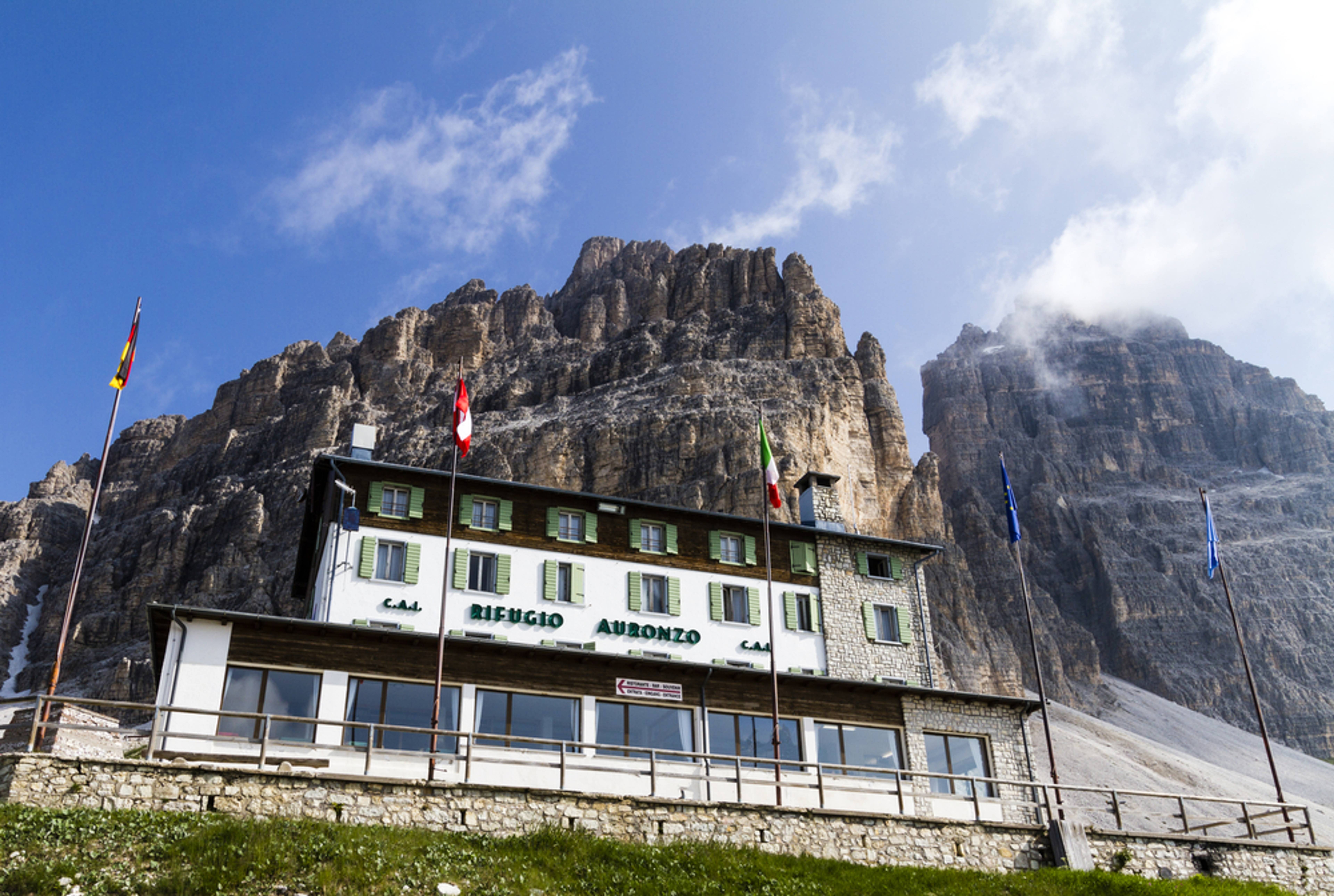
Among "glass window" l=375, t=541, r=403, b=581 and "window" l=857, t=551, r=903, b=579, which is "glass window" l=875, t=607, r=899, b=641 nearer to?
"window" l=857, t=551, r=903, b=579

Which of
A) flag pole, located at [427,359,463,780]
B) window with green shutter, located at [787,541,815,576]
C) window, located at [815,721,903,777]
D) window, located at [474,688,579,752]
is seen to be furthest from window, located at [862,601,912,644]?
flag pole, located at [427,359,463,780]

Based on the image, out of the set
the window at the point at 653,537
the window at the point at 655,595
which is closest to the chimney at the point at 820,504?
the window at the point at 653,537

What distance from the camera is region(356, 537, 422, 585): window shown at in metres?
36.2

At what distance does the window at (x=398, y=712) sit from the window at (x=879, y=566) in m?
20.0

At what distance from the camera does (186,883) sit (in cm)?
1627

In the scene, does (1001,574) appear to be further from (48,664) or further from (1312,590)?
(48,664)

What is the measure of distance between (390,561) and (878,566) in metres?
19.8

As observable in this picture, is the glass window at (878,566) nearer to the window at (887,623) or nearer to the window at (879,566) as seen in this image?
the window at (879,566)

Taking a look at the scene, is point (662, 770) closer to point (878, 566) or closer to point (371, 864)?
point (371, 864)

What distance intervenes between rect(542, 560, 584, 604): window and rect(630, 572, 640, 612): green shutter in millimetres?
1857

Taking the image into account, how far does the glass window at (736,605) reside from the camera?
4022 cm

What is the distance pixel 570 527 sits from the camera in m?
39.6

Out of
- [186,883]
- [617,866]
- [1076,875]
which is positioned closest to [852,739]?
[1076,875]

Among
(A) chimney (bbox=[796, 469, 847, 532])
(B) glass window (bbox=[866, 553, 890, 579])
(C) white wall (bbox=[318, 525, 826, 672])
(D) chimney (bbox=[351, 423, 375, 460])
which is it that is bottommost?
(C) white wall (bbox=[318, 525, 826, 672])
